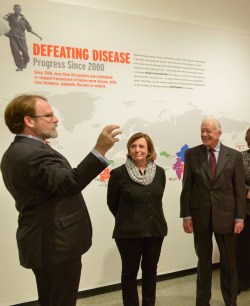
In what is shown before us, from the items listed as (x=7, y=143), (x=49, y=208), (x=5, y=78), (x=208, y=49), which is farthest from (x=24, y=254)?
(x=208, y=49)

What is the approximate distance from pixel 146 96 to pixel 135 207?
1.32 m

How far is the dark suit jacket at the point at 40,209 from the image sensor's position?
4.62 ft

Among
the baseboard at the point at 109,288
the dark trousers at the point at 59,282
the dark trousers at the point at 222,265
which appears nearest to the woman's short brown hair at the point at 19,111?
the dark trousers at the point at 59,282

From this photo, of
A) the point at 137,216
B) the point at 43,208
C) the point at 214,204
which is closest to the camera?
the point at 43,208

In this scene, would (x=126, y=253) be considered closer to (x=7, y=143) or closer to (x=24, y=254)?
(x=24, y=254)

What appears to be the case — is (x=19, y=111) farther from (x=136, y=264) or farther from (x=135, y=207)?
(x=136, y=264)

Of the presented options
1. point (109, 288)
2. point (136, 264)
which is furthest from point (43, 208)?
point (109, 288)

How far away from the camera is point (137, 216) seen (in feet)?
7.56

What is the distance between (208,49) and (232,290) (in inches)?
97.2

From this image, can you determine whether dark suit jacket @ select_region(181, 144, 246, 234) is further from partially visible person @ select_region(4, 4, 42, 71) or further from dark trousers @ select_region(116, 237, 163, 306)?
partially visible person @ select_region(4, 4, 42, 71)

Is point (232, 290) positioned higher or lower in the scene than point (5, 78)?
lower

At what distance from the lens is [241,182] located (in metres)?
2.52

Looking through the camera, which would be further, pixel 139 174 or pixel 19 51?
pixel 19 51

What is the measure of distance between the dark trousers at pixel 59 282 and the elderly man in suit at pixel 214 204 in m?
1.26
